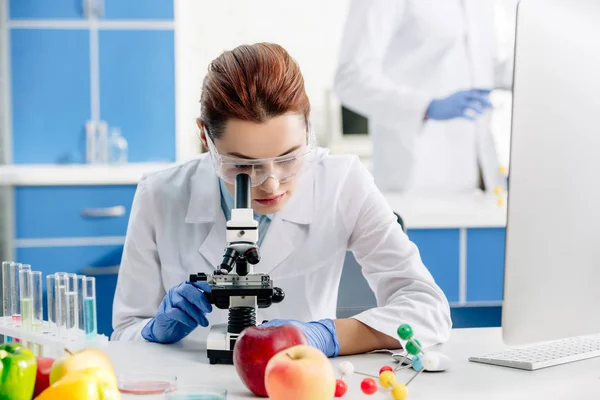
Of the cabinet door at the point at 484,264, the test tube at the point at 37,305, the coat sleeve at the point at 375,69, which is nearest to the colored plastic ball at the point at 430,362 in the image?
the test tube at the point at 37,305

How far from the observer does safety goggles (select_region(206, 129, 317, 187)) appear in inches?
59.6

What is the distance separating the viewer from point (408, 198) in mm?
3703

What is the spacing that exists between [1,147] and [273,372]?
348cm

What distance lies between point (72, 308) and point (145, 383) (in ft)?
1.00

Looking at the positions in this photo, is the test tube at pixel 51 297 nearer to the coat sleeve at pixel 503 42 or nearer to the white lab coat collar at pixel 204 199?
the white lab coat collar at pixel 204 199

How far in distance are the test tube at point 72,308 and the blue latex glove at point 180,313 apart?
162mm

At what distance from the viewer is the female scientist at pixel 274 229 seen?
5.08 ft

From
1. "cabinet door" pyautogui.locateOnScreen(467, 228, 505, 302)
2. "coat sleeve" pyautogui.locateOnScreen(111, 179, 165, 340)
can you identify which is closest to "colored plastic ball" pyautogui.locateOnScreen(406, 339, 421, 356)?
"coat sleeve" pyautogui.locateOnScreen(111, 179, 165, 340)

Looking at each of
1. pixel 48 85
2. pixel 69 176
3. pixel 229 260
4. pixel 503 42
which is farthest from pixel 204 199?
pixel 503 42

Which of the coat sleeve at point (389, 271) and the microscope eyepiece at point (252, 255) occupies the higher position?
the microscope eyepiece at point (252, 255)

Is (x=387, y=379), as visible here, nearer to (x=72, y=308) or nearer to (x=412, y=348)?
(x=412, y=348)

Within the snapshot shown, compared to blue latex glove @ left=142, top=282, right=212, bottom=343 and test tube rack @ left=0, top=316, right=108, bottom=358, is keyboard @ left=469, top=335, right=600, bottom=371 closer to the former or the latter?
blue latex glove @ left=142, top=282, right=212, bottom=343

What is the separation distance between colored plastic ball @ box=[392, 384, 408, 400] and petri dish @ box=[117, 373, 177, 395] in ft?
1.03

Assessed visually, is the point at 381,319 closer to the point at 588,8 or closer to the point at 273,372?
the point at 273,372
